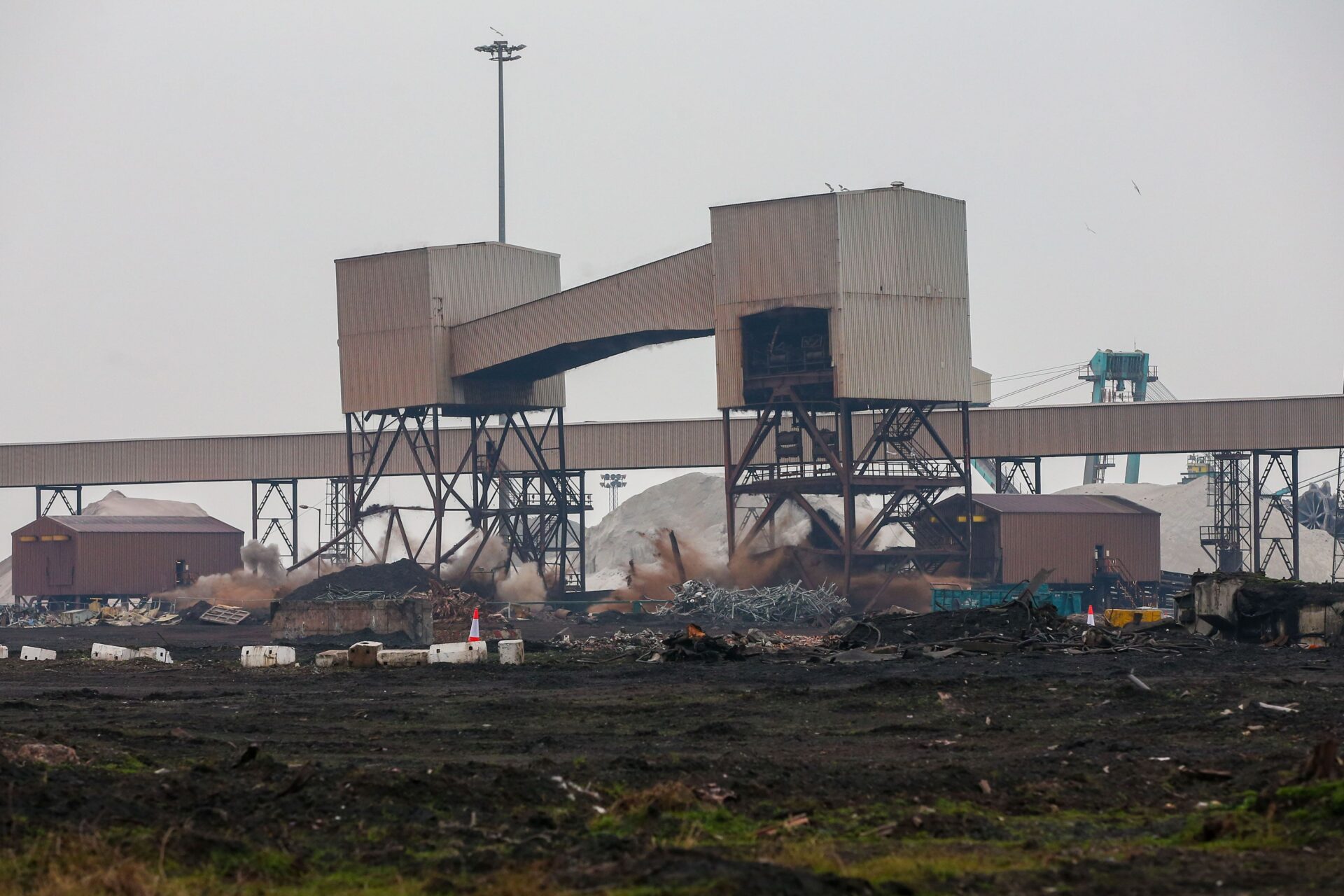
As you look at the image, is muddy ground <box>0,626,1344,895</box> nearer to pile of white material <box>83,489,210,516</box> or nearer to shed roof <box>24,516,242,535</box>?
shed roof <box>24,516,242,535</box>

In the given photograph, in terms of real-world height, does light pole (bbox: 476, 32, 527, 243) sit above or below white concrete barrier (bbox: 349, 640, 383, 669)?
above

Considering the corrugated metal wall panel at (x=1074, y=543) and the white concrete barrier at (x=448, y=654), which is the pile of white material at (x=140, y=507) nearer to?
the corrugated metal wall panel at (x=1074, y=543)

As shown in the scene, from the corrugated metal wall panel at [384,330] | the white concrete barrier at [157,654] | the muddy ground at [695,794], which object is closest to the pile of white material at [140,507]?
the corrugated metal wall panel at [384,330]

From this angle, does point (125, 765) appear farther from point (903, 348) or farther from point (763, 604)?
point (903, 348)

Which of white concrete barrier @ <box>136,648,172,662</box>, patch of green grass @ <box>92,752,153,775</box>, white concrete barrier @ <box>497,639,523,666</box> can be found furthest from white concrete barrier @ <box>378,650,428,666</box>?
patch of green grass @ <box>92,752,153,775</box>

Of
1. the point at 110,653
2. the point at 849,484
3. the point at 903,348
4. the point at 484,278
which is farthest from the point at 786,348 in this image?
the point at 110,653

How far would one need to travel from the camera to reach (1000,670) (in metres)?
27.7

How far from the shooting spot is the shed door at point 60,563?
74.3 m

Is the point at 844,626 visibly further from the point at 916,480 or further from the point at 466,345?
the point at 466,345

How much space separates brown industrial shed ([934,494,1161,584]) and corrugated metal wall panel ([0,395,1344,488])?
3.01 meters

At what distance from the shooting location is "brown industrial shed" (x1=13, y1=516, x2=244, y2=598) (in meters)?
74.2

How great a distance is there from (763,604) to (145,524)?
34.8 meters

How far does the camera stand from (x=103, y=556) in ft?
244

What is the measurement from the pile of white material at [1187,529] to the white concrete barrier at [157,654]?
7135cm
